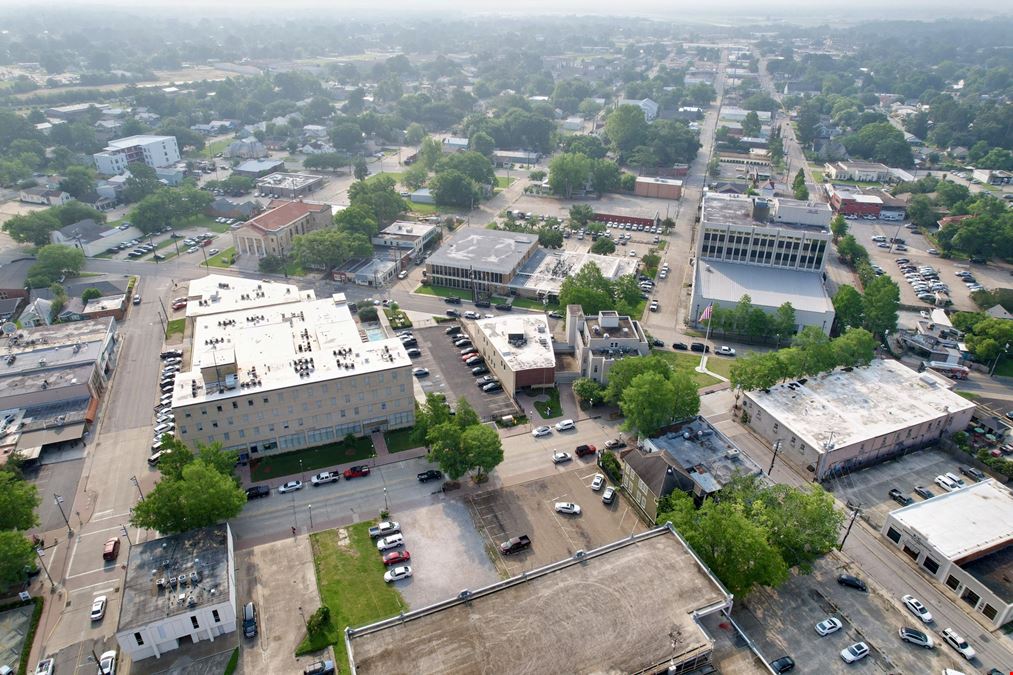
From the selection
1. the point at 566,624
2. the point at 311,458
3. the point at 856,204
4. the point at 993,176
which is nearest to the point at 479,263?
the point at 311,458

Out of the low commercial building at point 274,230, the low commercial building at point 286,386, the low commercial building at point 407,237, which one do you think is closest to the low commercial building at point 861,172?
the low commercial building at point 407,237

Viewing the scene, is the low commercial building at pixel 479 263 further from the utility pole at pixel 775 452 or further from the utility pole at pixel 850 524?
the utility pole at pixel 850 524

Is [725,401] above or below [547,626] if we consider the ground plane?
below

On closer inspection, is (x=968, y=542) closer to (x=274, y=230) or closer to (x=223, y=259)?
(x=274, y=230)

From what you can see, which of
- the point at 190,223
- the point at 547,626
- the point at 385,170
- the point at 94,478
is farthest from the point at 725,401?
the point at 385,170

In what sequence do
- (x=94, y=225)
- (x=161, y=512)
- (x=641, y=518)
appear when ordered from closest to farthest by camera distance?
(x=161, y=512) < (x=641, y=518) < (x=94, y=225)

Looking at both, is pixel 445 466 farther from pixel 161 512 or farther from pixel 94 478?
pixel 94 478

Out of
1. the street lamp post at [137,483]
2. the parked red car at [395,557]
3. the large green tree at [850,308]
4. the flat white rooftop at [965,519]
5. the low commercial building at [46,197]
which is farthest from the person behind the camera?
the low commercial building at [46,197]
